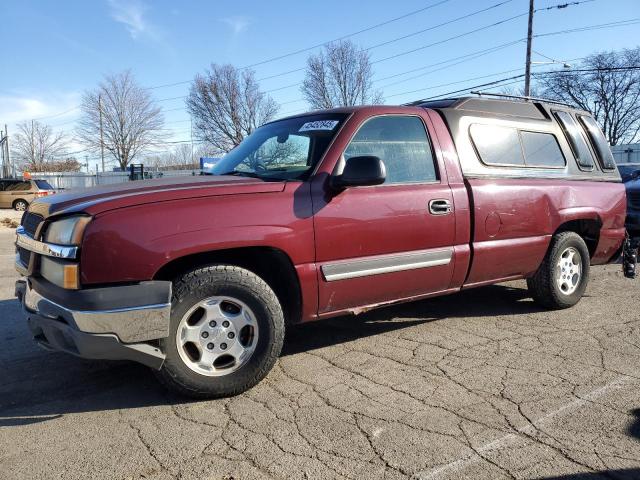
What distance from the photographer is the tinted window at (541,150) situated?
5.14 m

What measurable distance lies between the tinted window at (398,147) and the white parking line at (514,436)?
1.92m

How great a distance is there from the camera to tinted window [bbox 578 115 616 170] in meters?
5.78

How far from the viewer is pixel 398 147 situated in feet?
13.9

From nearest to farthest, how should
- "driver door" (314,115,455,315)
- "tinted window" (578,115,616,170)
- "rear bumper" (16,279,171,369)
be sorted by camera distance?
"rear bumper" (16,279,171,369) < "driver door" (314,115,455,315) < "tinted window" (578,115,616,170)

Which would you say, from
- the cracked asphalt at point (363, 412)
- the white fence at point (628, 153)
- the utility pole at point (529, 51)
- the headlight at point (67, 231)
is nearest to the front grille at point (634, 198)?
the cracked asphalt at point (363, 412)

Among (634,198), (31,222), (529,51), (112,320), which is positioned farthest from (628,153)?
(112,320)

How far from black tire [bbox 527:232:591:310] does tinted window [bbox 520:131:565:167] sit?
2.39 feet

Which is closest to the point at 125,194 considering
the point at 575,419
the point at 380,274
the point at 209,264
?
the point at 209,264

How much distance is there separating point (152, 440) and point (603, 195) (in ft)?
16.2

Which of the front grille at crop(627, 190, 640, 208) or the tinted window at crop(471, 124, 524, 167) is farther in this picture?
the front grille at crop(627, 190, 640, 208)

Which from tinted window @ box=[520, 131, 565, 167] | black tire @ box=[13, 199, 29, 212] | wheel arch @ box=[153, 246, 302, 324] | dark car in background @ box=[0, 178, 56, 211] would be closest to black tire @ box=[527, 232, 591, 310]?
tinted window @ box=[520, 131, 565, 167]

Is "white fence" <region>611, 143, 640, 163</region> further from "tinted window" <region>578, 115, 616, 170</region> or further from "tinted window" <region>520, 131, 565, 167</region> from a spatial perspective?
"tinted window" <region>520, 131, 565, 167</region>

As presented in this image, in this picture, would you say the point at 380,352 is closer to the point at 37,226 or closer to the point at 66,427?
the point at 66,427

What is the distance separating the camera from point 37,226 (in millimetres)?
3393
